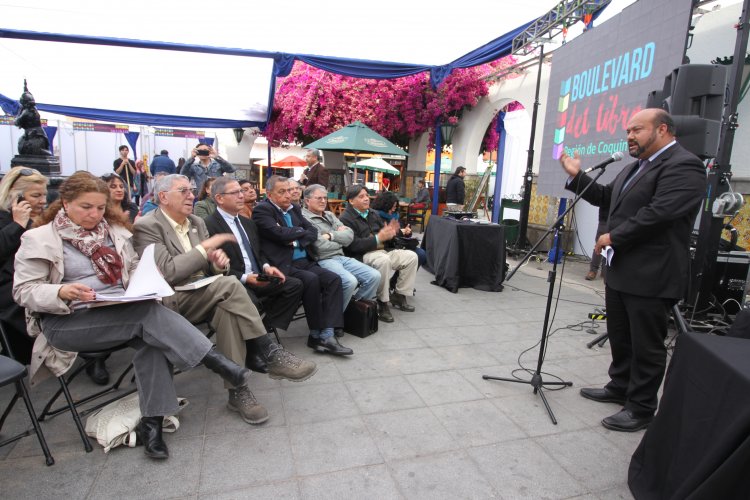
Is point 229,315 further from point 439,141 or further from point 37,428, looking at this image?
point 439,141

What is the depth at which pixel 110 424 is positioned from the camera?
218cm

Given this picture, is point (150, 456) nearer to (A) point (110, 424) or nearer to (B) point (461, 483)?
(A) point (110, 424)

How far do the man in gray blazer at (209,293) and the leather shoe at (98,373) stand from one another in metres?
0.81

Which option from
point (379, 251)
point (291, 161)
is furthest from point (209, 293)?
point (291, 161)

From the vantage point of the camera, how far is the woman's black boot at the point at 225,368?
2299mm

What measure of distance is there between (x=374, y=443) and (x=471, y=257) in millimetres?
3826

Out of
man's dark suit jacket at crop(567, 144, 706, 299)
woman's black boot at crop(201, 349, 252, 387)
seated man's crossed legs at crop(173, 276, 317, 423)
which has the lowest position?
woman's black boot at crop(201, 349, 252, 387)

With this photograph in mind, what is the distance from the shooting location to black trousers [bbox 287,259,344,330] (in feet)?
11.4

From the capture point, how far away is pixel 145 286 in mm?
2143

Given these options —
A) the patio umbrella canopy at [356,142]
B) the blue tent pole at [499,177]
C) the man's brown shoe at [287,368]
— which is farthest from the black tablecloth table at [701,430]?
the blue tent pole at [499,177]

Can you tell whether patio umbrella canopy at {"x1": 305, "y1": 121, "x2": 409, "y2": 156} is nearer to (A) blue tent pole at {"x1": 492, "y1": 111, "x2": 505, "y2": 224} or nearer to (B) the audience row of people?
(A) blue tent pole at {"x1": 492, "y1": 111, "x2": 505, "y2": 224}

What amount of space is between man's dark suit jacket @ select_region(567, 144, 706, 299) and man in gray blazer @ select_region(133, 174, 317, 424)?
6.71 ft

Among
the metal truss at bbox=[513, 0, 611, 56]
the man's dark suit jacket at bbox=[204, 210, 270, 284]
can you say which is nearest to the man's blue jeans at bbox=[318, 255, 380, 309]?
the man's dark suit jacket at bbox=[204, 210, 270, 284]

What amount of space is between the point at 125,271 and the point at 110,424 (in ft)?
2.67
